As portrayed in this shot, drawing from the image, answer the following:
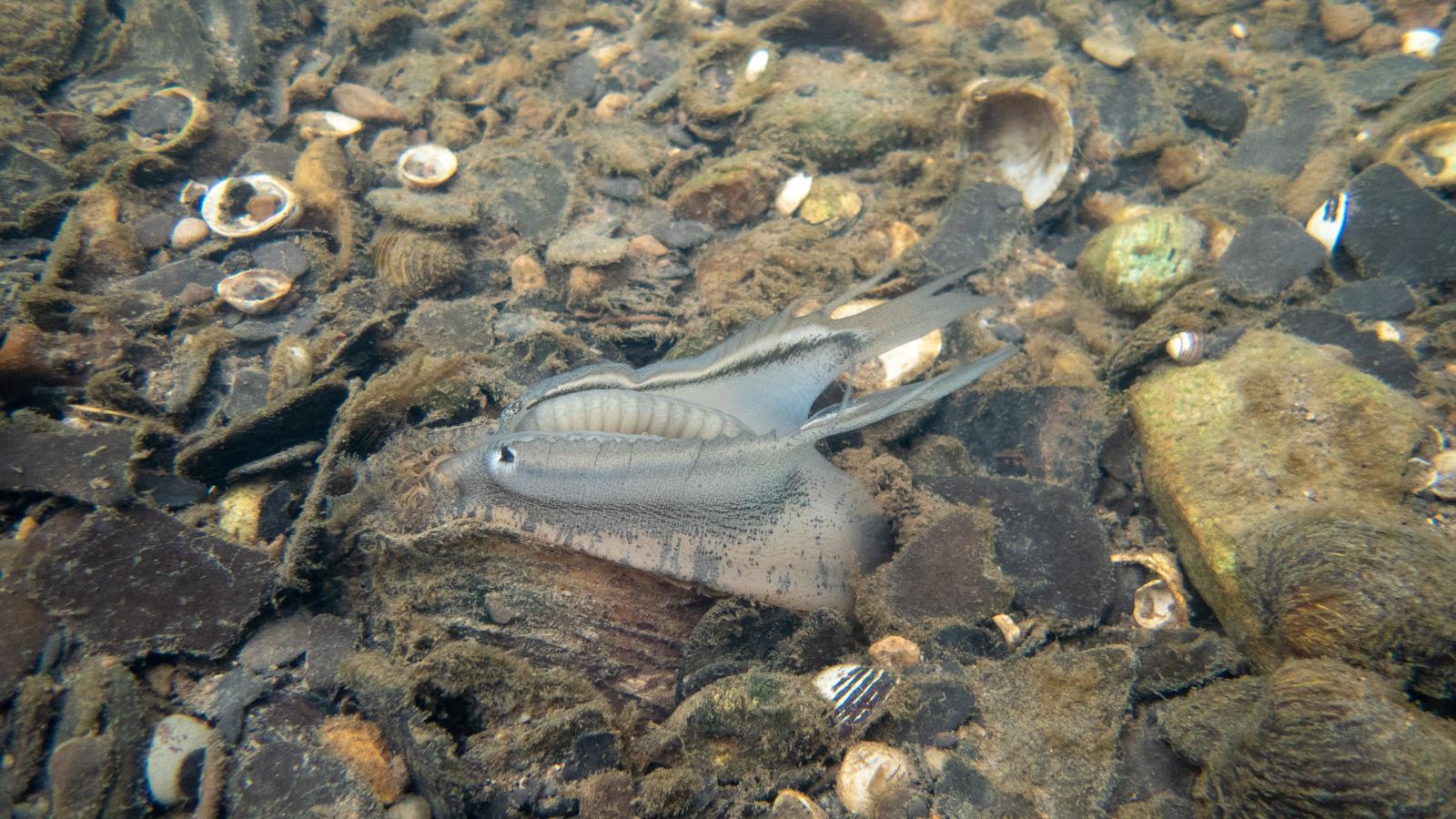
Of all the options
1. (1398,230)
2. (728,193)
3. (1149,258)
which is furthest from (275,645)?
(1398,230)

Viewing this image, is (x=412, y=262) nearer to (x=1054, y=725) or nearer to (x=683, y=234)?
(x=683, y=234)

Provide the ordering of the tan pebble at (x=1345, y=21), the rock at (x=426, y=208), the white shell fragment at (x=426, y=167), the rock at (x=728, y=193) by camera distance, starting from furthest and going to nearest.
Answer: the tan pebble at (x=1345, y=21) → the white shell fragment at (x=426, y=167) → the rock at (x=728, y=193) → the rock at (x=426, y=208)

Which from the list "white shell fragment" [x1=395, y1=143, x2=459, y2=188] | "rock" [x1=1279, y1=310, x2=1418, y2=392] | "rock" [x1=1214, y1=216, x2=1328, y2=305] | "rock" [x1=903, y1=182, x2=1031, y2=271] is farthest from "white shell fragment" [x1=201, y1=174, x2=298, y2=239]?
"rock" [x1=1279, y1=310, x2=1418, y2=392]

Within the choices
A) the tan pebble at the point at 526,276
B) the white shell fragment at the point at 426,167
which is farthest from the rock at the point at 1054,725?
the white shell fragment at the point at 426,167

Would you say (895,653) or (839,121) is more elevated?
(839,121)

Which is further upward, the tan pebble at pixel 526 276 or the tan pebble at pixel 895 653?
the tan pebble at pixel 526 276

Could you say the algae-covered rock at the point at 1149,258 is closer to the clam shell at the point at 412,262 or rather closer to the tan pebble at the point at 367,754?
the clam shell at the point at 412,262
